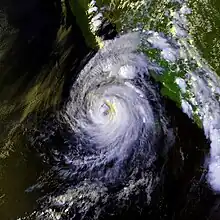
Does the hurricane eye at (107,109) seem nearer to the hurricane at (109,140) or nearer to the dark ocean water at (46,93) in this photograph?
the hurricane at (109,140)

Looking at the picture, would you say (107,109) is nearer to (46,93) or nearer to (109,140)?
(109,140)

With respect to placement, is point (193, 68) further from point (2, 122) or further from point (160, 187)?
point (2, 122)

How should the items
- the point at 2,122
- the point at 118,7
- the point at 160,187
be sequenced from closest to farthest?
the point at 160,187 < the point at 2,122 < the point at 118,7

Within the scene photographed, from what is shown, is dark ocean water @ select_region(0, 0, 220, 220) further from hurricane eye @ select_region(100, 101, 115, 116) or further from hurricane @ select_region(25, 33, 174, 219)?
hurricane eye @ select_region(100, 101, 115, 116)

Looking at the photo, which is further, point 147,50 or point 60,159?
point 147,50

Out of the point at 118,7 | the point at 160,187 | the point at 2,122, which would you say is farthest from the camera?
the point at 118,7

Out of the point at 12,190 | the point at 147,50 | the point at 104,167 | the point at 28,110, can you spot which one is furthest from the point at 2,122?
the point at 147,50

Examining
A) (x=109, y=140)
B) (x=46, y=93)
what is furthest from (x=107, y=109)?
(x=46, y=93)

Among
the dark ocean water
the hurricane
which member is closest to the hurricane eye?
the hurricane

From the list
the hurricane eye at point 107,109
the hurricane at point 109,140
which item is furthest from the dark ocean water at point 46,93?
the hurricane eye at point 107,109
